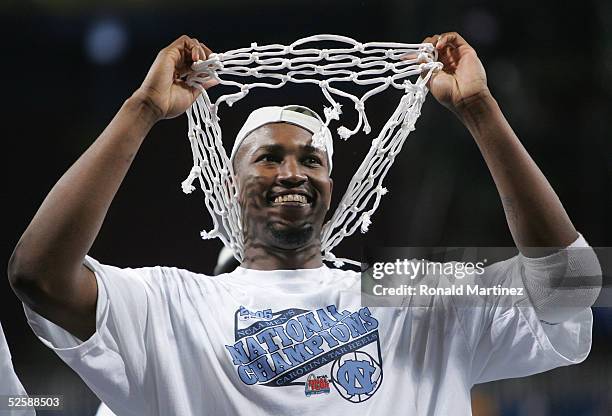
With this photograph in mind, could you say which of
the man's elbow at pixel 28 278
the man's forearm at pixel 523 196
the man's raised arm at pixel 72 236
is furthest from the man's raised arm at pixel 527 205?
the man's elbow at pixel 28 278

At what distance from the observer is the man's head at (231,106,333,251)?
1489 millimetres

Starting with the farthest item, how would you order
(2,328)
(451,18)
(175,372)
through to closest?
(451,18), (2,328), (175,372)

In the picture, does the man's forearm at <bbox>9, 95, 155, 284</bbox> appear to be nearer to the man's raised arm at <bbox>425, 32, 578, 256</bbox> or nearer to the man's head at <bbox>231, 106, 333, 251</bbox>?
the man's head at <bbox>231, 106, 333, 251</bbox>

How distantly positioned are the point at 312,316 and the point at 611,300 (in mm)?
556

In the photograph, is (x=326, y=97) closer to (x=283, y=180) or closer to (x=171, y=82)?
(x=283, y=180)

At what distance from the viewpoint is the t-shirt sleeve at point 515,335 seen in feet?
4.44

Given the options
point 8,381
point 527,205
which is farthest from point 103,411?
point 527,205

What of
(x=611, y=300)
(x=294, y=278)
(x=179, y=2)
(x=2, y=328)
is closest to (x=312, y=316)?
(x=294, y=278)

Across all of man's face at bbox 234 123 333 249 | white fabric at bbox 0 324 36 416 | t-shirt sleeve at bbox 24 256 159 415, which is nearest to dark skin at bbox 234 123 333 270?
man's face at bbox 234 123 333 249

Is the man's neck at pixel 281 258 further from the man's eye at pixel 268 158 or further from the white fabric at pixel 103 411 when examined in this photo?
the white fabric at pixel 103 411

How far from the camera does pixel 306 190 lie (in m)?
1.49

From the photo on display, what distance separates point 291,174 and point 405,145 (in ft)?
1.40

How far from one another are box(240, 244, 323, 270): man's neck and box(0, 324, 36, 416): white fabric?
1.55 feet

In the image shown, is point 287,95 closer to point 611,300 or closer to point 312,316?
point 312,316
